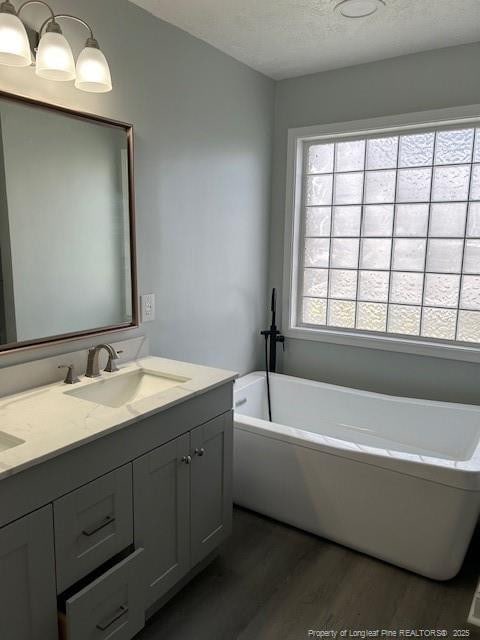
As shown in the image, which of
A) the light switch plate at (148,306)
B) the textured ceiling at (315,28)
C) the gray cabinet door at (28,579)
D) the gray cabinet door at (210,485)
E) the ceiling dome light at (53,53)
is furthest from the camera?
the light switch plate at (148,306)

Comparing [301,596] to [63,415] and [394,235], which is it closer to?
[63,415]

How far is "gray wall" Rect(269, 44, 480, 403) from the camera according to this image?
2633 mm

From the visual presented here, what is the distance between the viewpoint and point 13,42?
153 cm

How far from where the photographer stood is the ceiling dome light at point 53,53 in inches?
64.1

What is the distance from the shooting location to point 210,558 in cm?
214

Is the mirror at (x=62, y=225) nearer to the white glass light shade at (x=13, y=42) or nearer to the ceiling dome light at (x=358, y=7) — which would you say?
the white glass light shade at (x=13, y=42)

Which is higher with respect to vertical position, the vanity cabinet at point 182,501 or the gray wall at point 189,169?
the gray wall at point 189,169

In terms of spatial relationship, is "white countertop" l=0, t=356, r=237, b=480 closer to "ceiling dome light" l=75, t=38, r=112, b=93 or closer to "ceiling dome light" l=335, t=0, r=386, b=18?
"ceiling dome light" l=75, t=38, r=112, b=93

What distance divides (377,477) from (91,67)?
2.04 metres

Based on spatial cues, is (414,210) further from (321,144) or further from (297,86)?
(297,86)

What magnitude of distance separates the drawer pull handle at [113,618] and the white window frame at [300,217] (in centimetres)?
209

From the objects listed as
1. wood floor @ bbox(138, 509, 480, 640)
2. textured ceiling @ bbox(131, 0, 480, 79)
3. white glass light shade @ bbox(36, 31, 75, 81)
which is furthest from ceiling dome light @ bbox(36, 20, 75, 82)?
wood floor @ bbox(138, 509, 480, 640)

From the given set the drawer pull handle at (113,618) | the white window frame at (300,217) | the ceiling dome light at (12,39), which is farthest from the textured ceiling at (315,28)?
the drawer pull handle at (113,618)

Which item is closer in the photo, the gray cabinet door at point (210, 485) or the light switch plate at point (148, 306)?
the gray cabinet door at point (210, 485)
